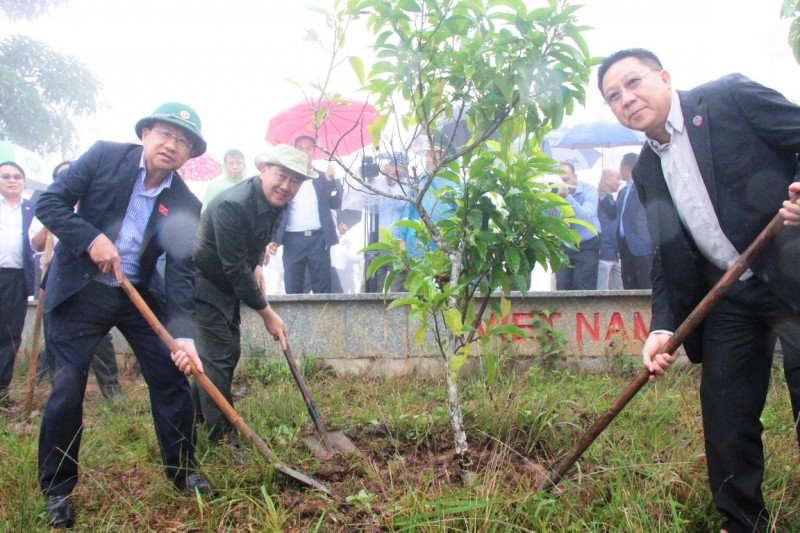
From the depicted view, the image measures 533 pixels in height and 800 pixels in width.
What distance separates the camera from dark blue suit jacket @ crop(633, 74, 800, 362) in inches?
96.7

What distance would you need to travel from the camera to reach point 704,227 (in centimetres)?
267

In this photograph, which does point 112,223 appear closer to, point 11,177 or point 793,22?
point 11,177

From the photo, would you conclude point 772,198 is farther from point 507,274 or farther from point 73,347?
point 73,347

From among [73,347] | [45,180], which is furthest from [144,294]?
[45,180]

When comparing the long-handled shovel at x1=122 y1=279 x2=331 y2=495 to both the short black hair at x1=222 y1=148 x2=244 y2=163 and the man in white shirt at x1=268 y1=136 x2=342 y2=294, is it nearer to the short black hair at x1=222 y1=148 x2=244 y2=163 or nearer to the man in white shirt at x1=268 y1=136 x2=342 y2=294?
the man in white shirt at x1=268 y1=136 x2=342 y2=294

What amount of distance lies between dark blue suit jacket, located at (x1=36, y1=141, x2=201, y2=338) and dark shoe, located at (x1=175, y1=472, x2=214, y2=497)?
719 mm

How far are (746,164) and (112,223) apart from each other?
2891 mm

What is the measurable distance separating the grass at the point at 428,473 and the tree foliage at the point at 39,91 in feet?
57.0

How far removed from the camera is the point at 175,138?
3.29 meters

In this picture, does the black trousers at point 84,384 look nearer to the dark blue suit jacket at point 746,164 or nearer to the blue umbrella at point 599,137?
the dark blue suit jacket at point 746,164

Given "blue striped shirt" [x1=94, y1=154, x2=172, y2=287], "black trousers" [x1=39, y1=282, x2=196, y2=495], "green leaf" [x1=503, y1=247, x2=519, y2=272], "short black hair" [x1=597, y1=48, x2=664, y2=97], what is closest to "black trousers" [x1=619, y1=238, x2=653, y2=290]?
"green leaf" [x1=503, y1=247, x2=519, y2=272]

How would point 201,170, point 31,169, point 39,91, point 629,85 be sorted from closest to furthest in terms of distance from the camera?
point 629,85 < point 201,170 < point 31,169 < point 39,91

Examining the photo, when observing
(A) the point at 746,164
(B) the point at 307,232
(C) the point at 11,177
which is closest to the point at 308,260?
(B) the point at 307,232

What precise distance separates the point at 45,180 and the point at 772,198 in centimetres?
1042
